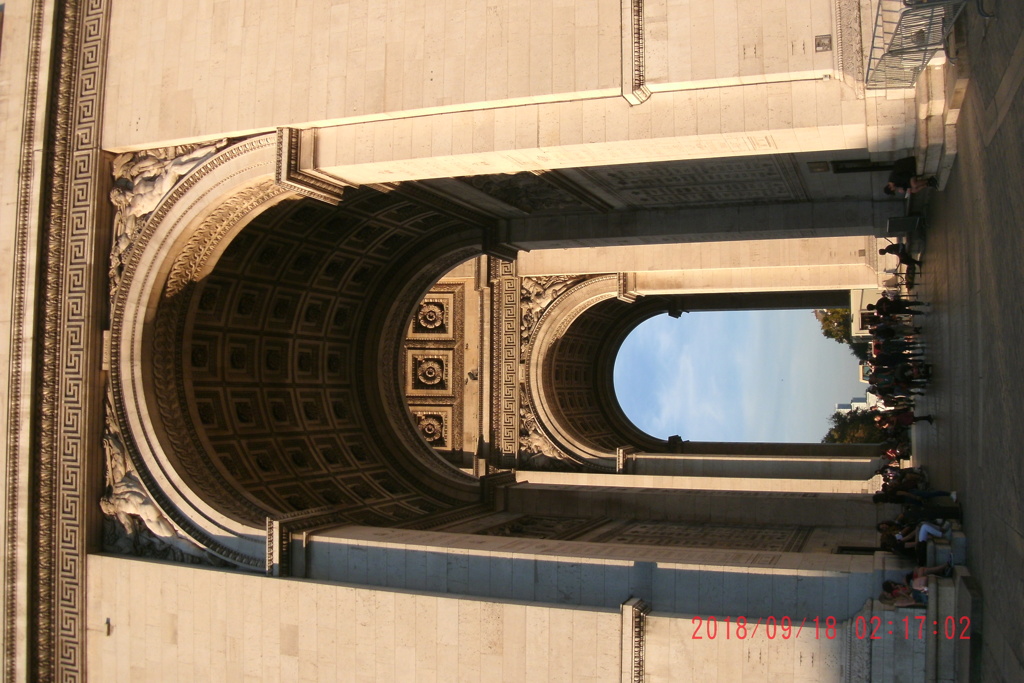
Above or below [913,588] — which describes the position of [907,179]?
above

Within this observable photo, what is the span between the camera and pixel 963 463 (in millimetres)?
13805

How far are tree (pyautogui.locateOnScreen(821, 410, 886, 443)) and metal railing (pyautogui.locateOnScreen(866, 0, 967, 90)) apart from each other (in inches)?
1906

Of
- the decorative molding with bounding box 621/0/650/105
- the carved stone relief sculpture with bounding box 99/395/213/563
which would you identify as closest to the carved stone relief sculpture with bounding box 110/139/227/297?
the carved stone relief sculpture with bounding box 99/395/213/563

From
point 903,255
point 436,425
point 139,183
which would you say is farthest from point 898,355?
point 436,425

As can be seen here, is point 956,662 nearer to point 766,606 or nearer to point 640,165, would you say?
point 766,606

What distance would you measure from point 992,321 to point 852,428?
53294mm

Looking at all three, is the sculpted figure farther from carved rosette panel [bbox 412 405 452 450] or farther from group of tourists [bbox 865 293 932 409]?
carved rosette panel [bbox 412 405 452 450]

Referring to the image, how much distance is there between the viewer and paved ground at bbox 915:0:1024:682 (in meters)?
10.0

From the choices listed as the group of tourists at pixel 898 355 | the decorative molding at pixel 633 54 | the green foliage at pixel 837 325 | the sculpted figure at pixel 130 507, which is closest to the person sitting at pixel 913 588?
the group of tourists at pixel 898 355

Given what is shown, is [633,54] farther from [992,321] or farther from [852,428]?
[852,428]

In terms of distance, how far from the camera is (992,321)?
37.3 feet

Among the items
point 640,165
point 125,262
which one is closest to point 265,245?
point 125,262
